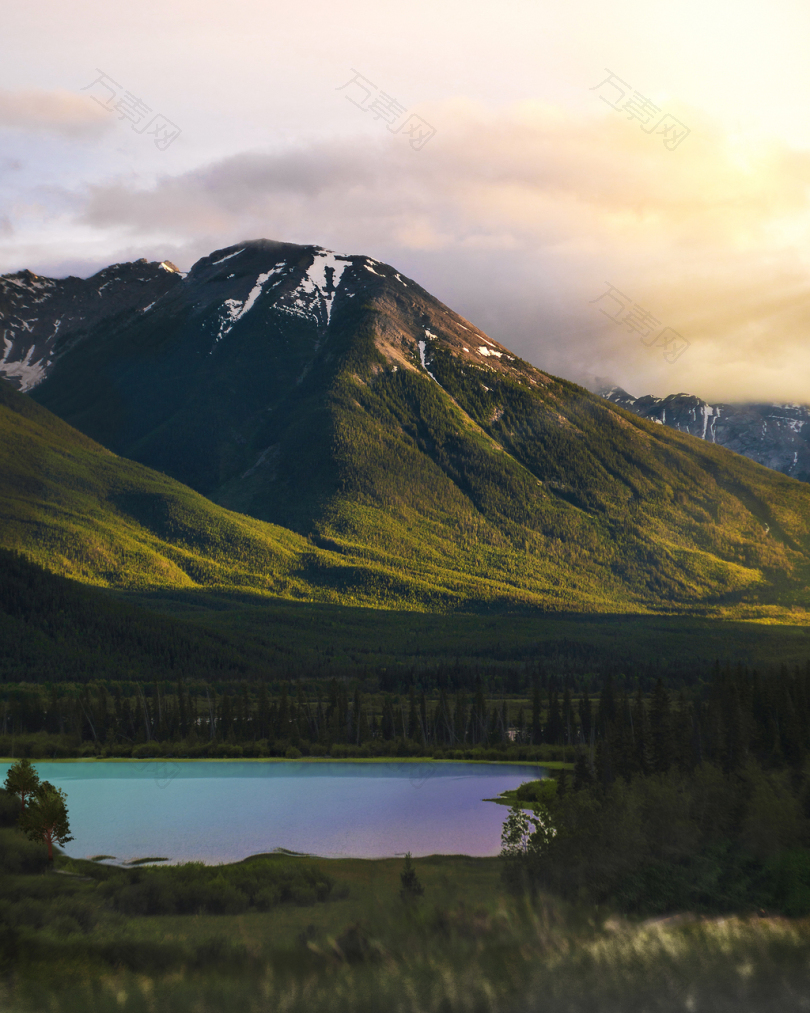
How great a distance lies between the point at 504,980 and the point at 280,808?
6183 cm

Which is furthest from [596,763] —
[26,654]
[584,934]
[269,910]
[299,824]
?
[26,654]

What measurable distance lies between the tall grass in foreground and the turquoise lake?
35.6 metres

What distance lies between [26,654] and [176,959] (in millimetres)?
177398

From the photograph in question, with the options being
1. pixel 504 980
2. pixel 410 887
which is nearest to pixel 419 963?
pixel 504 980

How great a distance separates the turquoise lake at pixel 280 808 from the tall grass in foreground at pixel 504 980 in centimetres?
3561

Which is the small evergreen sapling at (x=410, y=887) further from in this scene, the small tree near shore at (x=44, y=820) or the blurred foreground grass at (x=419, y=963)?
the small tree near shore at (x=44, y=820)

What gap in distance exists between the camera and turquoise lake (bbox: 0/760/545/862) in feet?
239

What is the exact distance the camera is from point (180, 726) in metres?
135

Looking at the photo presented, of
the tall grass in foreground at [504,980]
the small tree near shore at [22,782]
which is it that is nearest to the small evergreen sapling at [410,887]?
the tall grass in foreground at [504,980]

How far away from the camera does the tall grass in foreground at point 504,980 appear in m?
29.5

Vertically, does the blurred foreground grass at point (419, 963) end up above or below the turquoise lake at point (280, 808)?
above

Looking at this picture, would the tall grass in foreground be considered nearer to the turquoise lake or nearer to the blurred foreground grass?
the blurred foreground grass

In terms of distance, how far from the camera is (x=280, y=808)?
90000 mm

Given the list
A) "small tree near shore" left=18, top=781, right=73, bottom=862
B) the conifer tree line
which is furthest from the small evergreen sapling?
the conifer tree line
